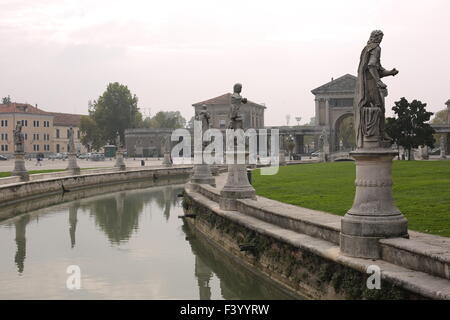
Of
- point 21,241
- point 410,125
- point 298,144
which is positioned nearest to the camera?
point 21,241

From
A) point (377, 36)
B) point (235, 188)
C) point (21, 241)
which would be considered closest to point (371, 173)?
point (377, 36)

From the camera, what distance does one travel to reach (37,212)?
966 inches

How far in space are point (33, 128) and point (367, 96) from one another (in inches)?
4203

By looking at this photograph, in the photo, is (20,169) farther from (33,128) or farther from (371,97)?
(33,128)

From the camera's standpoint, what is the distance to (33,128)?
353 ft

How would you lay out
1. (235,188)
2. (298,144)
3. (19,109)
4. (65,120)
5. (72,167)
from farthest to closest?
1. (65,120)
2. (19,109)
3. (298,144)
4. (72,167)
5. (235,188)

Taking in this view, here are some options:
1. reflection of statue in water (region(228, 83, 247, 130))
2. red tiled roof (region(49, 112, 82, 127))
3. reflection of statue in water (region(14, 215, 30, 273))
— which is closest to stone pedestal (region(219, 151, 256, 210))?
reflection of statue in water (region(228, 83, 247, 130))

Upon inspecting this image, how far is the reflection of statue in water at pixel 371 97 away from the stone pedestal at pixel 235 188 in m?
6.76

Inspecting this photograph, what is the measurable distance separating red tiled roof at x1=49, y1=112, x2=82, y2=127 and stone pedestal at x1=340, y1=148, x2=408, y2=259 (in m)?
112

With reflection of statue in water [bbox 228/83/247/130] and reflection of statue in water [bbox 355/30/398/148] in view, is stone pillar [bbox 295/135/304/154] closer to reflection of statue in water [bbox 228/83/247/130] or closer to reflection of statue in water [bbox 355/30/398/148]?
reflection of statue in water [bbox 228/83/247/130]

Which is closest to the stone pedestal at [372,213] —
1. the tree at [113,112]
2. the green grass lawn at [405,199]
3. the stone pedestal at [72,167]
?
the green grass lawn at [405,199]
